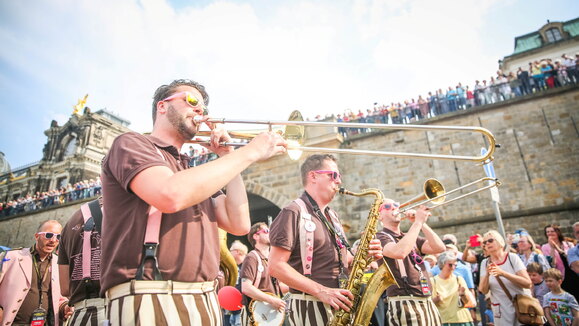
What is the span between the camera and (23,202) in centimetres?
2666

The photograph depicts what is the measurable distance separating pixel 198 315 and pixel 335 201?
42.3 feet

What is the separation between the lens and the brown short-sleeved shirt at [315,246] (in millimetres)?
2971

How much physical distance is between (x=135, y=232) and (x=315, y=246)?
181 centimetres

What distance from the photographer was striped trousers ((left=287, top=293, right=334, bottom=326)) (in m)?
2.86

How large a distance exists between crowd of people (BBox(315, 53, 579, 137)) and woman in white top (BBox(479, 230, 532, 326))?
35.3 feet

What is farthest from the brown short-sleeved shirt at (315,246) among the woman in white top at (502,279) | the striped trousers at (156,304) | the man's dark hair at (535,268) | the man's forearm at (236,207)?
the man's dark hair at (535,268)

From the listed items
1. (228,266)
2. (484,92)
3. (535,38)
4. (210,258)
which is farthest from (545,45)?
(210,258)

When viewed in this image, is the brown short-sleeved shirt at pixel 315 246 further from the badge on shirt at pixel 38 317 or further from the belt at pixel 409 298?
the badge on shirt at pixel 38 317

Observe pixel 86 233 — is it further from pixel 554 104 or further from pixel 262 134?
pixel 554 104

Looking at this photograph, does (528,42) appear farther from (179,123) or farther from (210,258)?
(210,258)

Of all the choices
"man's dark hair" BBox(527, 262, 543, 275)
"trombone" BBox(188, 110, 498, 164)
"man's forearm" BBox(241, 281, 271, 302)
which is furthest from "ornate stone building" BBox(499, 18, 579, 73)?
"man's forearm" BBox(241, 281, 271, 302)

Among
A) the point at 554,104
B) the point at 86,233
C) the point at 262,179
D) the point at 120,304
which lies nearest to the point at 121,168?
the point at 120,304

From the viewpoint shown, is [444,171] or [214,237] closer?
[214,237]

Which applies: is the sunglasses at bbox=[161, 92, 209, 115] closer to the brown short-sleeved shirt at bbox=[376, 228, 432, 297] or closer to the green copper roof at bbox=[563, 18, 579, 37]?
the brown short-sleeved shirt at bbox=[376, 228, 432, 297]
